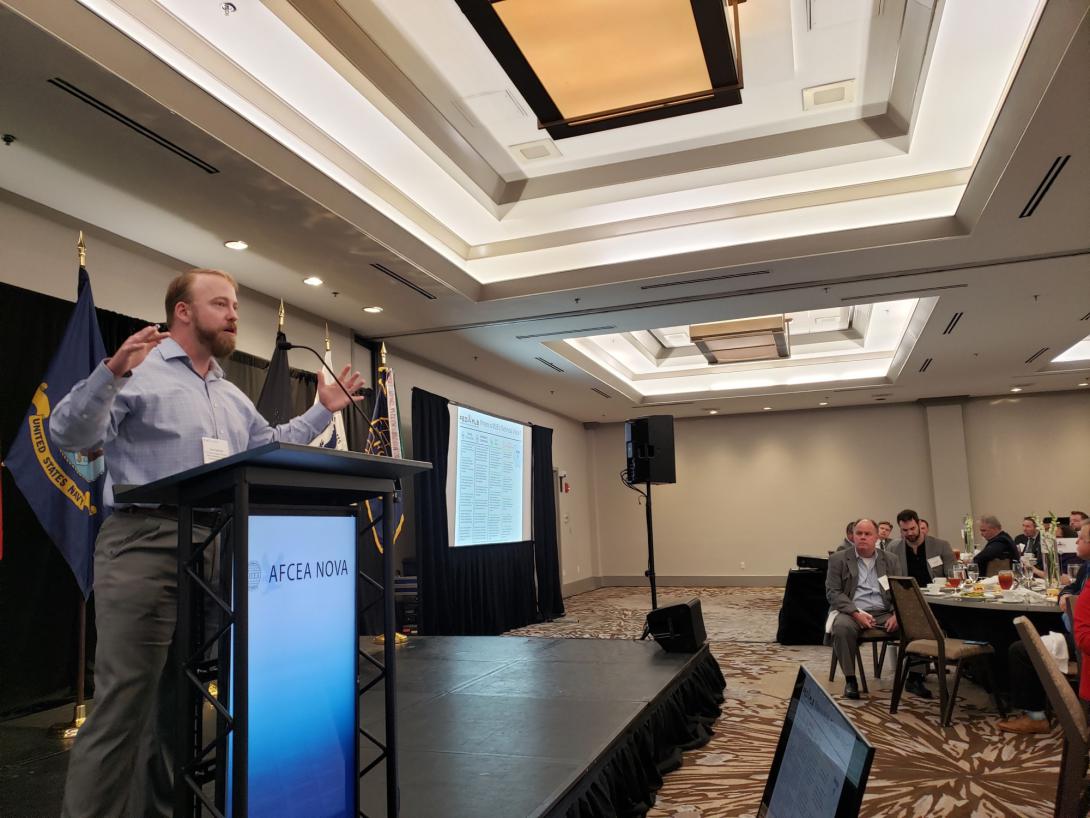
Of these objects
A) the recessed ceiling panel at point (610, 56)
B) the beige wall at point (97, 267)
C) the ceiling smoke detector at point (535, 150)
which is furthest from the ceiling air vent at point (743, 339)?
the beige wall at point (97, 267)

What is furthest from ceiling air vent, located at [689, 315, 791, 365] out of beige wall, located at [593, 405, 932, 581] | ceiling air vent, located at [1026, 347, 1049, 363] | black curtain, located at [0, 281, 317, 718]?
black curtain, located at [0, 281, 317, 718]

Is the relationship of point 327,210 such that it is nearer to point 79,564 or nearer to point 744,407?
point 79,564

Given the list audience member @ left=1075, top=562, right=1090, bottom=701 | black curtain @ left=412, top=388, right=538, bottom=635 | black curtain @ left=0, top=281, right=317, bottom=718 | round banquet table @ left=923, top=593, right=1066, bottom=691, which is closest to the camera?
audience member @ left=1075, top=562, right=1090, bottom=701

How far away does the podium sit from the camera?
52.1 inches

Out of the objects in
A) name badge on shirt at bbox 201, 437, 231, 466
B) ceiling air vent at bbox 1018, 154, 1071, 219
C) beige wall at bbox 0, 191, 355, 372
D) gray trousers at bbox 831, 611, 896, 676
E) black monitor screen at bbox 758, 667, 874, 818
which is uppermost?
ceiling air vent at bbox 1018, 154, 1071, 219

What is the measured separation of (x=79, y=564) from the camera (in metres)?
3.57

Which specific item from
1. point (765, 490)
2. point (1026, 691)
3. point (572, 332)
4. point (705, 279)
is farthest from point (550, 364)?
point (765, 490)

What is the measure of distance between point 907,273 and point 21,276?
6.14 metres

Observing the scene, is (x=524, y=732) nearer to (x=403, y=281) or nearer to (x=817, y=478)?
(x=403, y=281)

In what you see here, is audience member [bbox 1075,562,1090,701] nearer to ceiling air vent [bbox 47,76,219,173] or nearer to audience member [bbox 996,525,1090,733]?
audience member [bbox 996,525,1090,733]

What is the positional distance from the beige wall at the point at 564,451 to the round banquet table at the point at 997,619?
525cm

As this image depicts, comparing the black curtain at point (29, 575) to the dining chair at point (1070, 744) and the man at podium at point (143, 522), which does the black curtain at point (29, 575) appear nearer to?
the man at podium at point (143, 522)

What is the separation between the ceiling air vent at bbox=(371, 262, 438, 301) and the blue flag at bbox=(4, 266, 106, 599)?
1.97 m

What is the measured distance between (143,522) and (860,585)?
16.8ft
